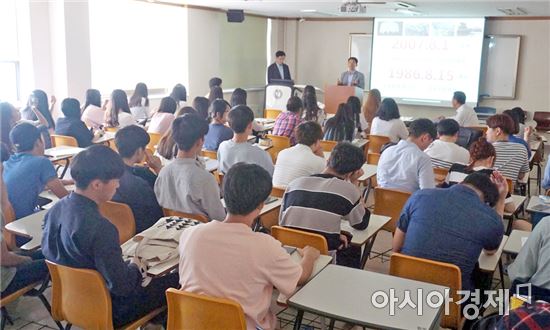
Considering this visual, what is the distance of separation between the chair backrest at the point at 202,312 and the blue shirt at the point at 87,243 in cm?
32

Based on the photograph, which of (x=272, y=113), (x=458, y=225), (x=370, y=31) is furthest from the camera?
(x=370, y=31)

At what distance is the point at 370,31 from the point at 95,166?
35.4ft

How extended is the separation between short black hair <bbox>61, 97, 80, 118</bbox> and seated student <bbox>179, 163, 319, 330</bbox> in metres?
3.82

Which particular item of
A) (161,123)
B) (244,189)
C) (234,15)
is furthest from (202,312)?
(234,15)

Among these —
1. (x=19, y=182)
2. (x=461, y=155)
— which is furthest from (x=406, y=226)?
(x=19, y=182)

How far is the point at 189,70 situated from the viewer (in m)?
10.2

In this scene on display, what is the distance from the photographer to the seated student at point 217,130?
5613 millimetres

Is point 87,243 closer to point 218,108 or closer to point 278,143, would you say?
point 218,108

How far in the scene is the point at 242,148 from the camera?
4.48 m

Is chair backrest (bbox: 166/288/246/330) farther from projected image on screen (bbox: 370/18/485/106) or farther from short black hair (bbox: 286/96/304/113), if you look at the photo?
projected image on screen (bbox: 370/18/485/106)

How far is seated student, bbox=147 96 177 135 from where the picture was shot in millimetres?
6121

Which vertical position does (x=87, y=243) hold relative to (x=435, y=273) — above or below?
above

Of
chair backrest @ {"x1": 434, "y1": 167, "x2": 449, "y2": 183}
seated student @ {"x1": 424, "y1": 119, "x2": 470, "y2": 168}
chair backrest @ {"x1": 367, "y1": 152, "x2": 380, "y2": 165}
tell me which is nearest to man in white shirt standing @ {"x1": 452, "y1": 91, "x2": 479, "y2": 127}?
chair backrest @ {"x1": 367, "y1": 152, "x2": 380, "y2": 165}

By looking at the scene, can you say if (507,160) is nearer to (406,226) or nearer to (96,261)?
(406,226)
